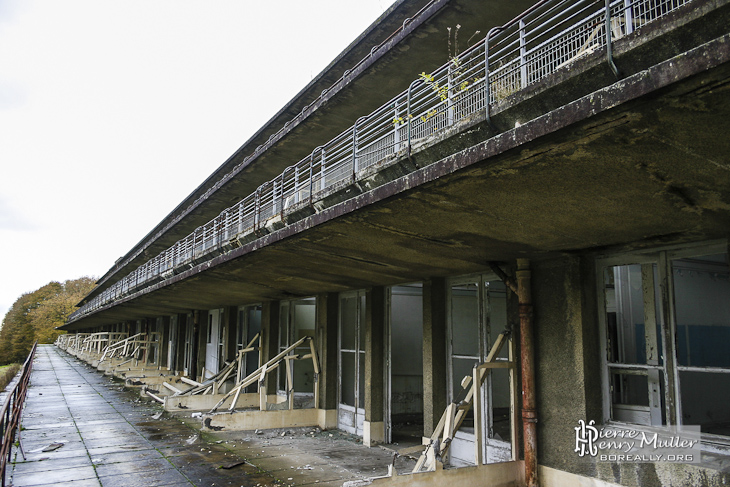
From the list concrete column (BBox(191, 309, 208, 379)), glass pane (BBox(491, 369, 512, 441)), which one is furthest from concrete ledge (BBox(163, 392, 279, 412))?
concrete column (BBox(191, 309, 208, 379))

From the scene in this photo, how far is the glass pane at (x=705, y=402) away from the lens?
5.65 m

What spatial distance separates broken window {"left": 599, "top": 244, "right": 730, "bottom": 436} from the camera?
18.3ft

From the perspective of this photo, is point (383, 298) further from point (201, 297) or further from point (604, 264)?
point (201, 297)

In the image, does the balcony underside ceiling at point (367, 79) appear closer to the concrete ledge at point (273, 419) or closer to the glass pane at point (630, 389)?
the glass pane at point (630, 389)

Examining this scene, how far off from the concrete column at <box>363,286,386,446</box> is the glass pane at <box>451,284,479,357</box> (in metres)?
1.87

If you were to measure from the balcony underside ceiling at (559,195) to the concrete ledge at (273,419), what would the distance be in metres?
4.33

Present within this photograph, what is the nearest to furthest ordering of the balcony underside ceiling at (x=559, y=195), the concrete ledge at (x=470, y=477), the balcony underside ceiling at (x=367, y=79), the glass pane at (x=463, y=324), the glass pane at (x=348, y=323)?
the balcony underside ceiling at (x=559, y=195)
the concrete ledge at (x=470, y=477)
the glass pane at (x=463, y=324)
the balcony underside ceiling at (x=367, y=79)
the glass pane at (x=348, y=323)

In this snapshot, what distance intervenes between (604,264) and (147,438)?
358 inches

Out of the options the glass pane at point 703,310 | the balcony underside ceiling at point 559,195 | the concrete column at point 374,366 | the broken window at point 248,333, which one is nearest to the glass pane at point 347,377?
the concrete column at point 374,366

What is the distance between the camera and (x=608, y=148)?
10.9ft

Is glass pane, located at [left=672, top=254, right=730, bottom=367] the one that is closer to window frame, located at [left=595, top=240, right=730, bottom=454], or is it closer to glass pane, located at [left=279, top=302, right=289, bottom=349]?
window frame, located at [left=595, top=240, right=730, bottom=454]

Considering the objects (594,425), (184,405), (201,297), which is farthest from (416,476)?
(201,297)

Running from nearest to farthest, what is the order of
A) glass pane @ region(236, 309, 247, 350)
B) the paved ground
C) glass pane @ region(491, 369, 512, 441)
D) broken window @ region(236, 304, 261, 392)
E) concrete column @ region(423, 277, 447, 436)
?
the paved ground, concrete column @ region(423, 277, 447, 436), glass pane @ region(491, 369, 512, 441), broken window @ region(236, 304, 261, 392), glass pane @ region(236, 309, 247, 350)

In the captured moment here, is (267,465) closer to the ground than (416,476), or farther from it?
closer to the ground
